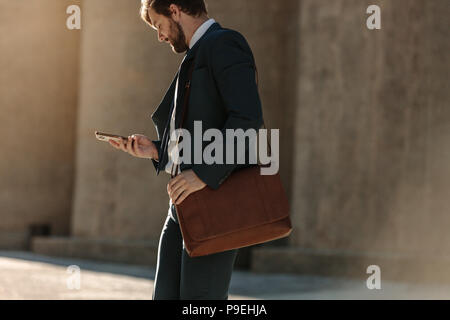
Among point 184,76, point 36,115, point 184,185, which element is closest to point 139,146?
point 184,76

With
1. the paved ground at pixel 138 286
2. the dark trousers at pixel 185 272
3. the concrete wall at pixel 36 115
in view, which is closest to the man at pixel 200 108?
the dark trousers at pixel 185 272

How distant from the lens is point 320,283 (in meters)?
8.37

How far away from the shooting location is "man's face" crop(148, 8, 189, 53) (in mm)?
2635

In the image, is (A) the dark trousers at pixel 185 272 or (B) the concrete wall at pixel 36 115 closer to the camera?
(A) the dark trousers at pixel 185 272

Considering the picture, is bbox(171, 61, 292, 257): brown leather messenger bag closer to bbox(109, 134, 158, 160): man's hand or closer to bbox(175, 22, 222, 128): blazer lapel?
bbox(175, 22, 222, 128): blazer lapel

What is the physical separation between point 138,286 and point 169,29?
5447mm

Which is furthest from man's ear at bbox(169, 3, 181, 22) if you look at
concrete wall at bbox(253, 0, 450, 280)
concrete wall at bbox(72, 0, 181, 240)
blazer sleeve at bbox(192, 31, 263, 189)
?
concrete wall at bbox(72, 0, 181, 240)

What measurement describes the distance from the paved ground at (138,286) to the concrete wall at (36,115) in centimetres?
287

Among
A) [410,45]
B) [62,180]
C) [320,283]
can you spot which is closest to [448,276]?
[320,283]

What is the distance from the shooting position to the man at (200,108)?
7.85 feet

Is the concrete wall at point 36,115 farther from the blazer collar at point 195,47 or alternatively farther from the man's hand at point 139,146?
the blazer collar at point 195,47

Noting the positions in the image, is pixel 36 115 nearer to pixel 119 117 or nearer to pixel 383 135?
pixel 119 117

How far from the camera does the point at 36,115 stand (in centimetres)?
1280
